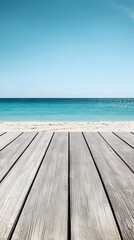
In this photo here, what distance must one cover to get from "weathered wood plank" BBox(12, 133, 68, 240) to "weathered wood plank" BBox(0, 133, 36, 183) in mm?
260

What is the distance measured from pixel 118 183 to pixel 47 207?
1.62 feet

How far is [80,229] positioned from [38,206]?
27 cm

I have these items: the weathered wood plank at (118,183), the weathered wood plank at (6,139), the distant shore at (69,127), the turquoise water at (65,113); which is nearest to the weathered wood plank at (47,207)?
the weathered wood plank at (118,183)

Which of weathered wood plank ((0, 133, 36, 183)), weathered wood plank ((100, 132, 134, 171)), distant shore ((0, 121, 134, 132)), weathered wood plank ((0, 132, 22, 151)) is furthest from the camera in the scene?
distant shore ((0, 121, 134, 132))

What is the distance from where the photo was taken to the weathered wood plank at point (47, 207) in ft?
2.83

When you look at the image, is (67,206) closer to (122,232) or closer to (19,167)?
(122,232)

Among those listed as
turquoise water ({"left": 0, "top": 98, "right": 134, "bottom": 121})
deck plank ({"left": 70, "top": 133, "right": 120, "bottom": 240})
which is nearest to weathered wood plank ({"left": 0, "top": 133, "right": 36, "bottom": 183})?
deck plank ({"left": 70, "top": 133, "right": 120, "bottom": 240})

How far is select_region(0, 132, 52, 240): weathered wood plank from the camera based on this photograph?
3.12 feet

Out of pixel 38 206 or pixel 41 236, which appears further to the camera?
pixel 38 206

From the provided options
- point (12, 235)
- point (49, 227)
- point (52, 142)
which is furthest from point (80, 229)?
point (52, 142)

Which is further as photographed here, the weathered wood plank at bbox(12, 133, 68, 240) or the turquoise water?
the turquoise water

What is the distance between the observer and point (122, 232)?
86 cm

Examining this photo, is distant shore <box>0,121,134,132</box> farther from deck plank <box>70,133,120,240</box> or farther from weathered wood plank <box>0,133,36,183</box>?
deck plank <box>70,133,120,240</box>

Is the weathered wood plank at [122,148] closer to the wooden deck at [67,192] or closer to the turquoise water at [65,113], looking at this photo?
the wooden deck at [67,192]
